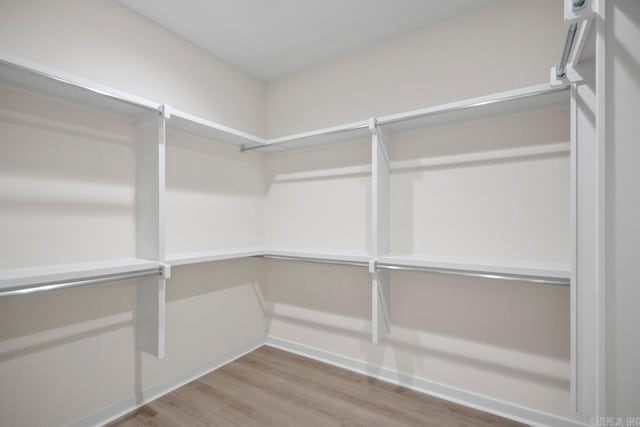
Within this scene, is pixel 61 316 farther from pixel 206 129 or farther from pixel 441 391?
pixel 441 391

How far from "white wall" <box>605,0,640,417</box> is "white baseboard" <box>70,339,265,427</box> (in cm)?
223

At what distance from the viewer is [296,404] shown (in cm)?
183

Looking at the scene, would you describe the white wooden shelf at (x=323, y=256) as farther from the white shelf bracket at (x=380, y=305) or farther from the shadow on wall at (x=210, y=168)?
the shadow on wall at (x=210, y=168)

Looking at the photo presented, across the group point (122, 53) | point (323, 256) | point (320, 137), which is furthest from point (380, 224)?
point (122, 53)

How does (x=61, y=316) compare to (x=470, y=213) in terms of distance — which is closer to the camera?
(x=61, y=316)

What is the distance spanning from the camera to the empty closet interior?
4.55 ft

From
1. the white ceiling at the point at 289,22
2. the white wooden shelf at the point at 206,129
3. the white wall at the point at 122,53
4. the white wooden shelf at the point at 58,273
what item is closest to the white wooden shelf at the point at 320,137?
the white wooden shelf at the point at 206,129

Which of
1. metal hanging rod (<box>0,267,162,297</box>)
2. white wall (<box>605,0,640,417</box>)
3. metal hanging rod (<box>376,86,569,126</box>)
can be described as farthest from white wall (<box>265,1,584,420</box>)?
metal hanging rod (<box>0,267,162,297</box>)

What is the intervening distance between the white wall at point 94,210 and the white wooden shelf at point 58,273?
124mm

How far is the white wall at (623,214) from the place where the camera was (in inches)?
26.5

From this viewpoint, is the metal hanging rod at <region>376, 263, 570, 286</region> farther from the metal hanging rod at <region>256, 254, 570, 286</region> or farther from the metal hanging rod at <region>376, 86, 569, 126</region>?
the metal hanging rod at <region>376, 86, 569, 126</region>

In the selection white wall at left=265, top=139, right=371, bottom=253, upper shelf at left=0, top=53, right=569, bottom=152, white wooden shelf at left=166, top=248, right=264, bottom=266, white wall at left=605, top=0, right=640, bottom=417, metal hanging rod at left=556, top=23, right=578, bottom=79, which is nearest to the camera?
white wall at left=605, top=0, right=640, bottom=417

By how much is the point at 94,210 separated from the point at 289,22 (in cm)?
169

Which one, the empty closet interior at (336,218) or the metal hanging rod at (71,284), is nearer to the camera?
the metal hanging rod at (71,284)
